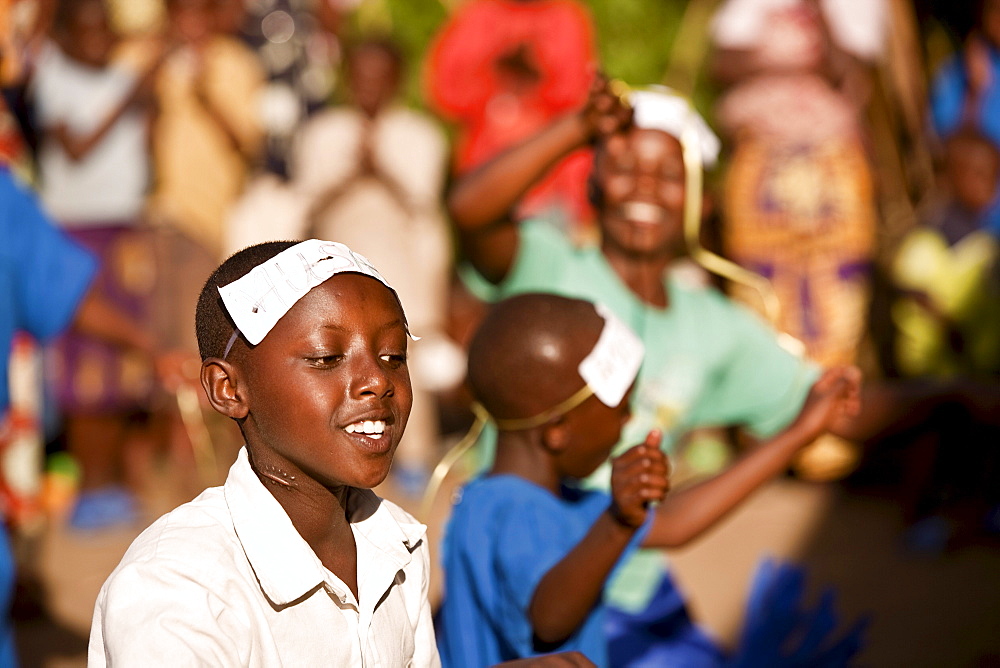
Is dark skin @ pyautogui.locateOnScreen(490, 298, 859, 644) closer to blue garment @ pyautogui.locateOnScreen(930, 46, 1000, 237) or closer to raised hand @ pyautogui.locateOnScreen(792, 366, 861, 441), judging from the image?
raised hand @ pyautogui.locateOnScreen(792, 366, 861, 441)

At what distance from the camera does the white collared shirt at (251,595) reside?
1708 mm

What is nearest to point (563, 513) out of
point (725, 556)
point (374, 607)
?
point (374, 607)

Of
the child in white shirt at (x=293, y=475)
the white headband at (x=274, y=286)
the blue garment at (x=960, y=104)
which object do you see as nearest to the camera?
the child in white shirt at (x=293, y=475)

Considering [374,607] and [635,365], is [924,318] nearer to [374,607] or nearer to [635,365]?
[635,365]

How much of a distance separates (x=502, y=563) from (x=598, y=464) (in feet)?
1.53

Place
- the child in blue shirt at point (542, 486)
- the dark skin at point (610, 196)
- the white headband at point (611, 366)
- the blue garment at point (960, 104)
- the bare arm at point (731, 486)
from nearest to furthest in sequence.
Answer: the child in blue shirt at point (542, 486)
the white headband at point (611, 366)
the bare arm at point (731, 486)
the dark skin at point (610, 196)
the blue garment at point (960, 104)

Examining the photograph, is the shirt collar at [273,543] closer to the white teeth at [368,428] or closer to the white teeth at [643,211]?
the white teeth at [368,428]

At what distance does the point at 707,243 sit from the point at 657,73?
1784 mm

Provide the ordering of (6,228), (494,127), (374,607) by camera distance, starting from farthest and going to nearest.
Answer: (494,127)
(6,228)
(374,607)

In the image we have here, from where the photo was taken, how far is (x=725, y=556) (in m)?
6.02

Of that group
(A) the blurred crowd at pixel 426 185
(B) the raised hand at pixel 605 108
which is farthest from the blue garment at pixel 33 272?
(A) the blurred crowd at pixel 426 185

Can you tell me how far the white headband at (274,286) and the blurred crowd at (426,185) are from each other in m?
4.61

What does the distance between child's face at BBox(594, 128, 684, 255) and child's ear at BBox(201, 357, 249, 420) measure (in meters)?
1.74

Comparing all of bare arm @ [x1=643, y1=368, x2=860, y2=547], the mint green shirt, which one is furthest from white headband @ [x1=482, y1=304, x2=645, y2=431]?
the mint green shirt
